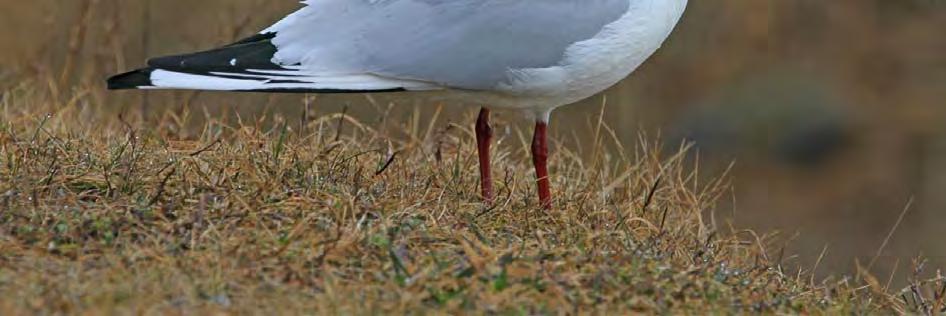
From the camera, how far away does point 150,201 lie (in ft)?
14.3

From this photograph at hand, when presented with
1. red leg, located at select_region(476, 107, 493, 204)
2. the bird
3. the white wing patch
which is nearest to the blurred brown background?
red leg, located at select_region(476, 107, 493, 204)

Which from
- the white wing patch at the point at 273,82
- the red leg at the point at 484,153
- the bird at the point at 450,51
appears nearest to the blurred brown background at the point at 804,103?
the red leg at the point at 484,153

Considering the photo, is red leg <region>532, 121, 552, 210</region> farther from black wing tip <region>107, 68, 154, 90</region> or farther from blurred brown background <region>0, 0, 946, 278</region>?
blurred brown background <region>0, 0, 946, 278</region>

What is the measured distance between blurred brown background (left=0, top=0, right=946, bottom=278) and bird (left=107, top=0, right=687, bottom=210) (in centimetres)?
410

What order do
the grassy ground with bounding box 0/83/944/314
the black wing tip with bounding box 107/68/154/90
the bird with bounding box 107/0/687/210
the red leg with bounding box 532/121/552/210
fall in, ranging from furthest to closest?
the red leg with bounding box 532/121/552/210 → the bird with bounding box 107/0/687/210 → the black wing tip with bounding box 107/68/154/90 → the grassy ground with bounding box 0/83/944/314

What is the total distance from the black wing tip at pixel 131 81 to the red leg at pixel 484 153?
1.21 m

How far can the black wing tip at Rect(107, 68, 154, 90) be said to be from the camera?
446 cm

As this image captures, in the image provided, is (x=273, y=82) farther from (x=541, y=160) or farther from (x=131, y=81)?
(x=541, y=160)

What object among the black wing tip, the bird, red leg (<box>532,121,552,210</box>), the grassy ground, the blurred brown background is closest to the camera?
the grassy ground

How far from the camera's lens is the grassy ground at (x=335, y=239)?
3756 mm

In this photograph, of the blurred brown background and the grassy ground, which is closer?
the grassy ground

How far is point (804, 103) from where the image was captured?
11078 millimetres

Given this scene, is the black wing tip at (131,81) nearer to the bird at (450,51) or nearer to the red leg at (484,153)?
the bird at (450,51)

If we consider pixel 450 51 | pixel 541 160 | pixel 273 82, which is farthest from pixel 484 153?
pixel 273 82
